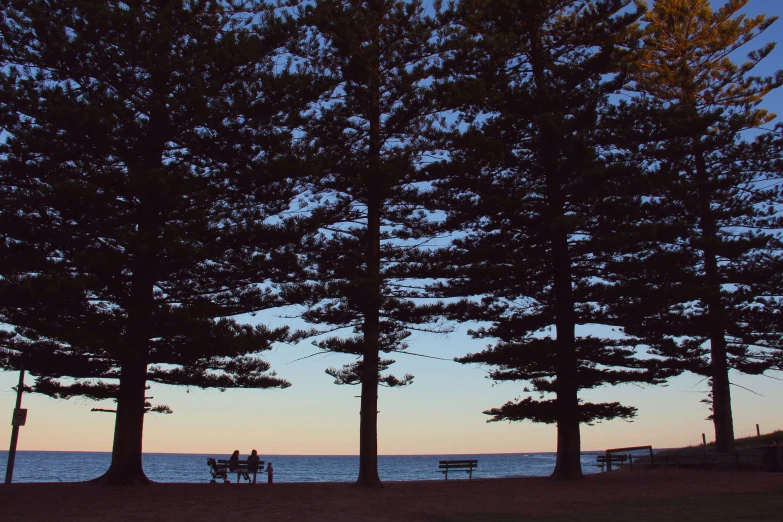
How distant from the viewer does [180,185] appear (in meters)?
12.4

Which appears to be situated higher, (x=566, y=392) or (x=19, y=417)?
(x=566, y=392)

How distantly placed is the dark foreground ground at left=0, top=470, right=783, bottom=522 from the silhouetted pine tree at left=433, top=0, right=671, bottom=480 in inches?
98.5

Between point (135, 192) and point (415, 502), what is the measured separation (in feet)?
23.8

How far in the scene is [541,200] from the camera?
53.3 feet

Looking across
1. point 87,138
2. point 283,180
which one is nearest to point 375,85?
point 283,180

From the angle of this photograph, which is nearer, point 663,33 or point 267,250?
point 267,250

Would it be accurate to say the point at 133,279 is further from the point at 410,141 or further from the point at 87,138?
the point at 410,141

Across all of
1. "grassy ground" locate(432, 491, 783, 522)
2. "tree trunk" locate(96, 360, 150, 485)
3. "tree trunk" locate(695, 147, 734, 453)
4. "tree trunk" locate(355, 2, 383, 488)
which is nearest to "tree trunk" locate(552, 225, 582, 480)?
"tree trunk" locate(355, 2, 383, 488)

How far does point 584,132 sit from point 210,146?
8.21 m

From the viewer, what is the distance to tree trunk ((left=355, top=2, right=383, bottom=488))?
13491mm

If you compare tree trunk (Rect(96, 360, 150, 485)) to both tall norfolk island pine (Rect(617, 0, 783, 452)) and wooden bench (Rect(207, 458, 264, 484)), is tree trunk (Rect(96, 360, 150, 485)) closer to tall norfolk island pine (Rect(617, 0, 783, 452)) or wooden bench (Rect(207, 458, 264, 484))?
wooden bench (Rect(207, 458, 264, 484))

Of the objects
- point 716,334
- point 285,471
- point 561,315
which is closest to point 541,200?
point 561,315

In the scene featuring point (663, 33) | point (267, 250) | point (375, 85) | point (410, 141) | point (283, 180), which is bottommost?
point (267, 250)

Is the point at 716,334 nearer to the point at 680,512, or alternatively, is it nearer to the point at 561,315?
the point at 561,315
